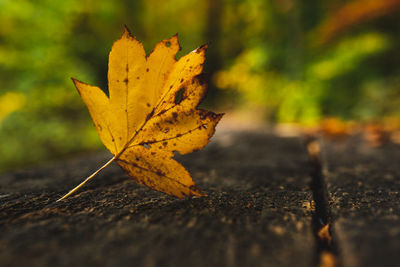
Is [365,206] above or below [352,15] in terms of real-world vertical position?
below

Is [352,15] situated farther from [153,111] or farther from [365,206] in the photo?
[153,111]

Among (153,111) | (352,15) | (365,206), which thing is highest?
(352,15)

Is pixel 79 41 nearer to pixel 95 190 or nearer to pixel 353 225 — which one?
pixel 95 190

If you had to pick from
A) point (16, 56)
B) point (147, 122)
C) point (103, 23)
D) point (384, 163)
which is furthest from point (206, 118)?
point (103, 23)

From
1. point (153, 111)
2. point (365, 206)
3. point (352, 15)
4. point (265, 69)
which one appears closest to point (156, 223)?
point (153, 111)

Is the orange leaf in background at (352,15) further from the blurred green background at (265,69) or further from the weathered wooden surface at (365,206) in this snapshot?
the weathered wooden surface at (365,206)

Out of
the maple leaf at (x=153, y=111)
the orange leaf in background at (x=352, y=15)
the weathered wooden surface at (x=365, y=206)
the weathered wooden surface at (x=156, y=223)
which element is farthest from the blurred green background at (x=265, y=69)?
the maple leaf at (x=153, y=111)

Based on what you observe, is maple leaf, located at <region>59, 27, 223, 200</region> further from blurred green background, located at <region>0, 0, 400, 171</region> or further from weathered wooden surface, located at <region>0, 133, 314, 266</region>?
blurred green background, located at <region>0, 0, 400, 171</region>
